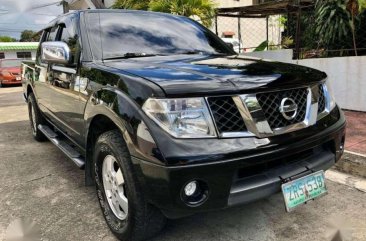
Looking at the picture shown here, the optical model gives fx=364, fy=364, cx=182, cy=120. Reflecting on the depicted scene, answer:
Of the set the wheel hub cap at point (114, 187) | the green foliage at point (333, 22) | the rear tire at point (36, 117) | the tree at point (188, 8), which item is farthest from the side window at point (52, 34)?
the tree at point (188, 8)

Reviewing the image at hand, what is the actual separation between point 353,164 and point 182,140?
2500 mm

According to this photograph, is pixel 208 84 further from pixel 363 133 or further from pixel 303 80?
pixel 363 133

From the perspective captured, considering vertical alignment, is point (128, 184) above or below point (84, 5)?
below

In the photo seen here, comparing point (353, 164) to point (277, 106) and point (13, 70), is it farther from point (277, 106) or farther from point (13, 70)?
point (13, 70)

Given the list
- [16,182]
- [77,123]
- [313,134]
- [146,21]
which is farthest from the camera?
[16,182]

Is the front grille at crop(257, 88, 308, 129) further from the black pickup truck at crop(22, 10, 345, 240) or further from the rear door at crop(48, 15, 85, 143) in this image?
the rear door at crop(48, 15, 85, 143)

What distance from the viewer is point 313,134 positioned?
2.40 m

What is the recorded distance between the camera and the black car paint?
6.59ft

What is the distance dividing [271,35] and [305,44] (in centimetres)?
983

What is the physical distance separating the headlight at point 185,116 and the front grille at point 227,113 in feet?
0.18

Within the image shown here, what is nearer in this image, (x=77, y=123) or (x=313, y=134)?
(x=313, y=134)

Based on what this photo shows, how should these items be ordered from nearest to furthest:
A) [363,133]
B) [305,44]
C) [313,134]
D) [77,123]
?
1. [313,134]
2. [77,123]
3. [363,133]
4. [305,44]

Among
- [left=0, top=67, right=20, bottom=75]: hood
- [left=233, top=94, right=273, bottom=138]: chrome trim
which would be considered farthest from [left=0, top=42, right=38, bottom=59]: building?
[left=233, top=94, right=273, bottom=138]: chrome trim

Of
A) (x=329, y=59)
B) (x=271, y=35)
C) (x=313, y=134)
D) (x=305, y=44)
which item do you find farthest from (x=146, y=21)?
(x=271, y=35)
